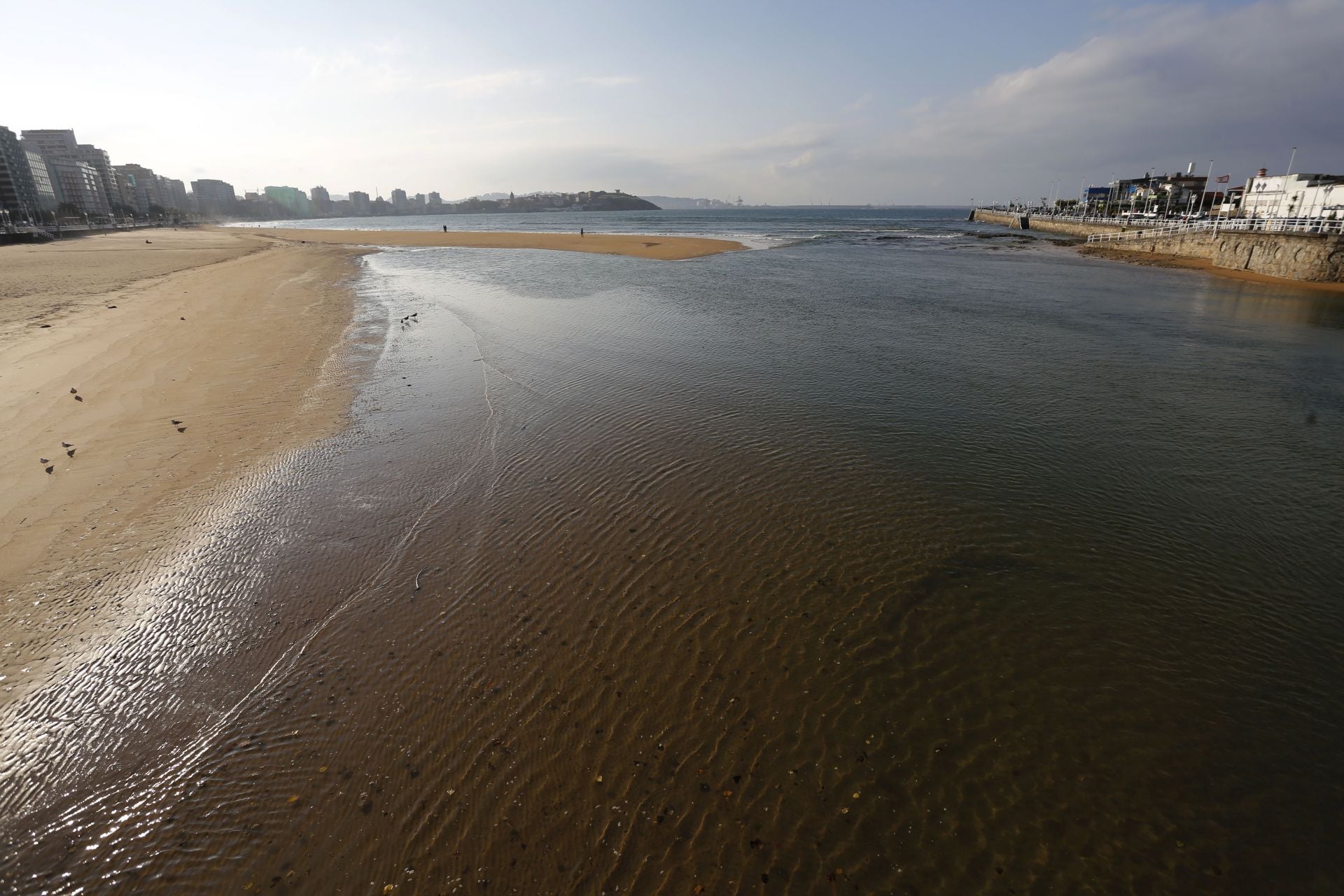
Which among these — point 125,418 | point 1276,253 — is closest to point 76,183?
point 125,418

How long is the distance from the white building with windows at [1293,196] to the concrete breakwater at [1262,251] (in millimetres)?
8843

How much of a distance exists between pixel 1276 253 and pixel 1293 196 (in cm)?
3419

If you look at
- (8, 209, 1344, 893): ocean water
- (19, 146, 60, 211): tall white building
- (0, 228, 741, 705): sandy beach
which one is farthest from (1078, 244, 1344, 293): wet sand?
(19, 146, 60, 211): tall white building

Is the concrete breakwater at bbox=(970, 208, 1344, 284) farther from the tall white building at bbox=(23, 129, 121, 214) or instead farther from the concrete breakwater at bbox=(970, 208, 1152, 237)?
the tall white building at bbox=(23, 129, 121, 214)

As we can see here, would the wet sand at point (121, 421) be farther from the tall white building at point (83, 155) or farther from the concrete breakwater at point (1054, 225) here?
the tall white building at point (83, 155)

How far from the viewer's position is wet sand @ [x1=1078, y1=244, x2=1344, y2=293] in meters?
34.0

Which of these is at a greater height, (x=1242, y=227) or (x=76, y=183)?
(x=76, y=183)

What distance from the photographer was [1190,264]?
43250mm

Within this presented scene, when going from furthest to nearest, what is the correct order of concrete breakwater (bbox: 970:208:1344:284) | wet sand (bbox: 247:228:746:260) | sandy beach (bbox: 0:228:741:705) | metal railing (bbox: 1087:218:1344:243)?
wet sand (bbox: 247:228:746:260) → metal railing (bbox: 1087:218:1344:243) → concrete breakwater (bbox: 970:208:1344:284) → sandy beach (bbox: 0:228:741:705)

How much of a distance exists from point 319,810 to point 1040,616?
7430 mm

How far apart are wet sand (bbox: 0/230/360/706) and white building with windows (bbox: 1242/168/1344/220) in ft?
A: 227

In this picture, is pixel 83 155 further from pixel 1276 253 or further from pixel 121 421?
pixel 1276 253

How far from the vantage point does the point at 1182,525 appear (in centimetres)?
845

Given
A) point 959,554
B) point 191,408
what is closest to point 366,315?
point 191,408
